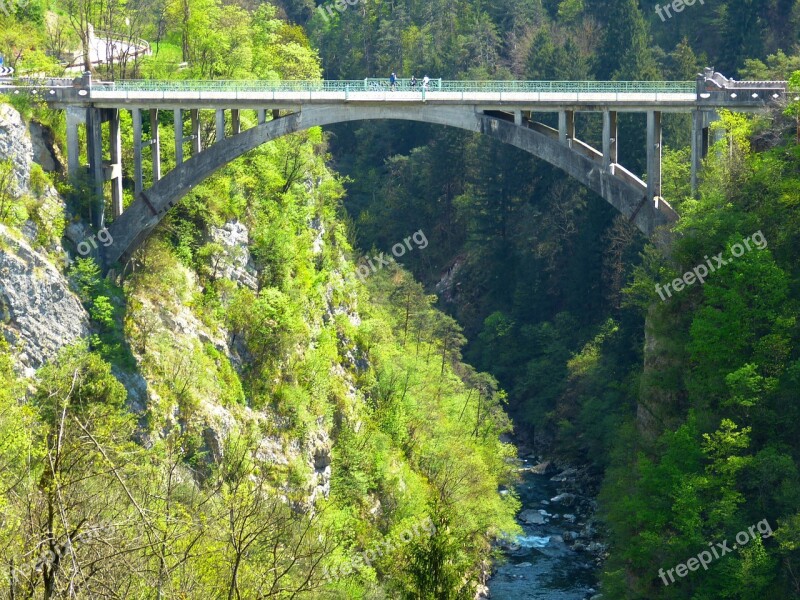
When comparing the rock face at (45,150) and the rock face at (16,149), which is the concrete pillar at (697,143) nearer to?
the rock face at (45,150)

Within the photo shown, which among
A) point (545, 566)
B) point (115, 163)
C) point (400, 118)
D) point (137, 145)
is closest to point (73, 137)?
point (115, 163)

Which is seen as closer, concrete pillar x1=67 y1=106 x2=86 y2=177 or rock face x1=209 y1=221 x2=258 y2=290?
concrete pillar x1=67 y1=106 x2=86 y2=177

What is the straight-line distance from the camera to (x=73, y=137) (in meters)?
35.2

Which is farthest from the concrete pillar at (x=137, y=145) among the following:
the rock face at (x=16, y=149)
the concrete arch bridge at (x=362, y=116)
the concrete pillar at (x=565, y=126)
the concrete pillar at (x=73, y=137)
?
the concrete pillar at (x=565, y=126)

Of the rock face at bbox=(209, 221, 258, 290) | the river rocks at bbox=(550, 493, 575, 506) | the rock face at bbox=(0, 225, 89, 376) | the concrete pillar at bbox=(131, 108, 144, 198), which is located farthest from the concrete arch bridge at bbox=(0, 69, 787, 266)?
the river rocks at bbox=(550, 493, 575, 506)

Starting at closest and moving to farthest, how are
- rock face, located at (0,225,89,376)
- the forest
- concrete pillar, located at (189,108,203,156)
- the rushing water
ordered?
1. the forest
2. rock face, located at (0,225,89,376)
3. concrete pillar, located at (189,108,203,156)
4. the rushing water

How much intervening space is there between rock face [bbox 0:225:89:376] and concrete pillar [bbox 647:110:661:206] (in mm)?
14866

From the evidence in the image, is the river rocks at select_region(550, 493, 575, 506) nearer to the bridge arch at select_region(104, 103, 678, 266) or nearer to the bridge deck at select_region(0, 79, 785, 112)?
the bridge arch at select_region(104, 103, 678, 266)

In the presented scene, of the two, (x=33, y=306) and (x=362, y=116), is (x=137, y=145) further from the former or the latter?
(x=362, y=116)

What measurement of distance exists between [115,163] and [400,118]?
7.65m

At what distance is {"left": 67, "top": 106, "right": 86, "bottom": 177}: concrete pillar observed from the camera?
3506cm

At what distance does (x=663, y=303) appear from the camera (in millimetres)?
36719

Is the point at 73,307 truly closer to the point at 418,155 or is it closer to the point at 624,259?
the point at 624,259

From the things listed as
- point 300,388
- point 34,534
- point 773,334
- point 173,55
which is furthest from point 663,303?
point 34,534
